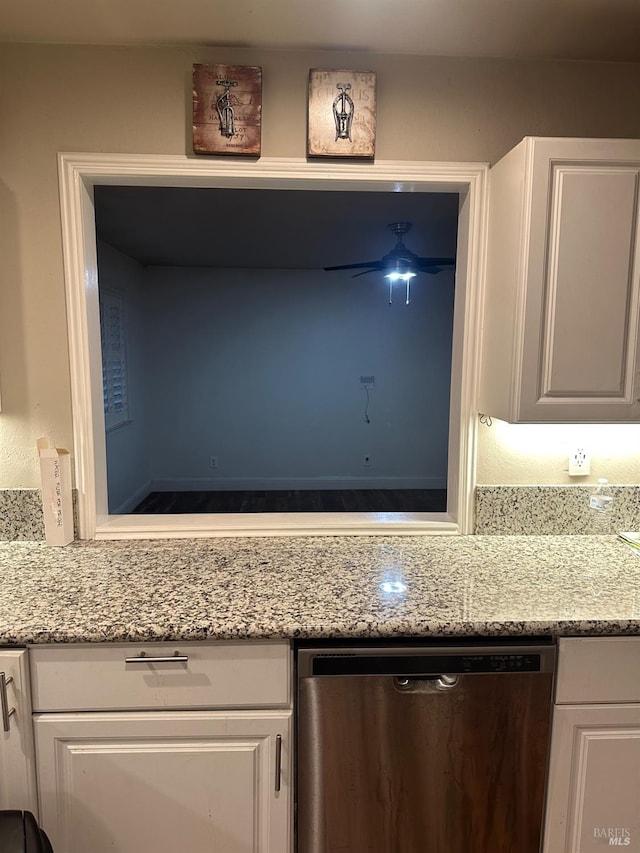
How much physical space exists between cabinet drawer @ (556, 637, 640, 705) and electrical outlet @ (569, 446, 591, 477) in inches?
25.1

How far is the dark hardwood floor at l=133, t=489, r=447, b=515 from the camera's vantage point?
4941mm

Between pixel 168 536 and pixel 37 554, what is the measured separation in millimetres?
391

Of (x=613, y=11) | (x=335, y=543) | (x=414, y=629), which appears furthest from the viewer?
(x=335, y=543)

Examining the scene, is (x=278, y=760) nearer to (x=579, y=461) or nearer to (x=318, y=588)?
(x=318, y=588)

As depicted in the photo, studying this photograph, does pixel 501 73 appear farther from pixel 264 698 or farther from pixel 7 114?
pixel 264 698

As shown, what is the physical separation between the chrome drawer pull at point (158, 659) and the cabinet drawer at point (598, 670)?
3.00ft

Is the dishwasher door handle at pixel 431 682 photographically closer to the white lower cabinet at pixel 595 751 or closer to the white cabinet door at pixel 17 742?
the white lower cabinet at pixel 595 751

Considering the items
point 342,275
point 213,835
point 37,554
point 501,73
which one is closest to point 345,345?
point 342,275

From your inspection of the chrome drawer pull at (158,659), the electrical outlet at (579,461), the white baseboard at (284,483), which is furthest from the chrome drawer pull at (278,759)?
the white baseboard at (284,483)

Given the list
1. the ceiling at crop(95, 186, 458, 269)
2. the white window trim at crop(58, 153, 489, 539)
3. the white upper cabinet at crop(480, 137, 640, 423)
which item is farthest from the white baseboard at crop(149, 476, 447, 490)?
the white upper cabinet at crop(480, 137, 640, 423)

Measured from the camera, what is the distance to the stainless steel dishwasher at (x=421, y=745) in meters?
1.21

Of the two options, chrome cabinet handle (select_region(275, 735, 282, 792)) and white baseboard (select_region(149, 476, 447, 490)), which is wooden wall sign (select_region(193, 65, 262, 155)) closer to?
chrome cabinet handle (select_region(275, 735, 282, 792))

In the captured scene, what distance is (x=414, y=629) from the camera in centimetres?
118

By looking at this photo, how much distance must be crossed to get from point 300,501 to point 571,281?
408 cm
